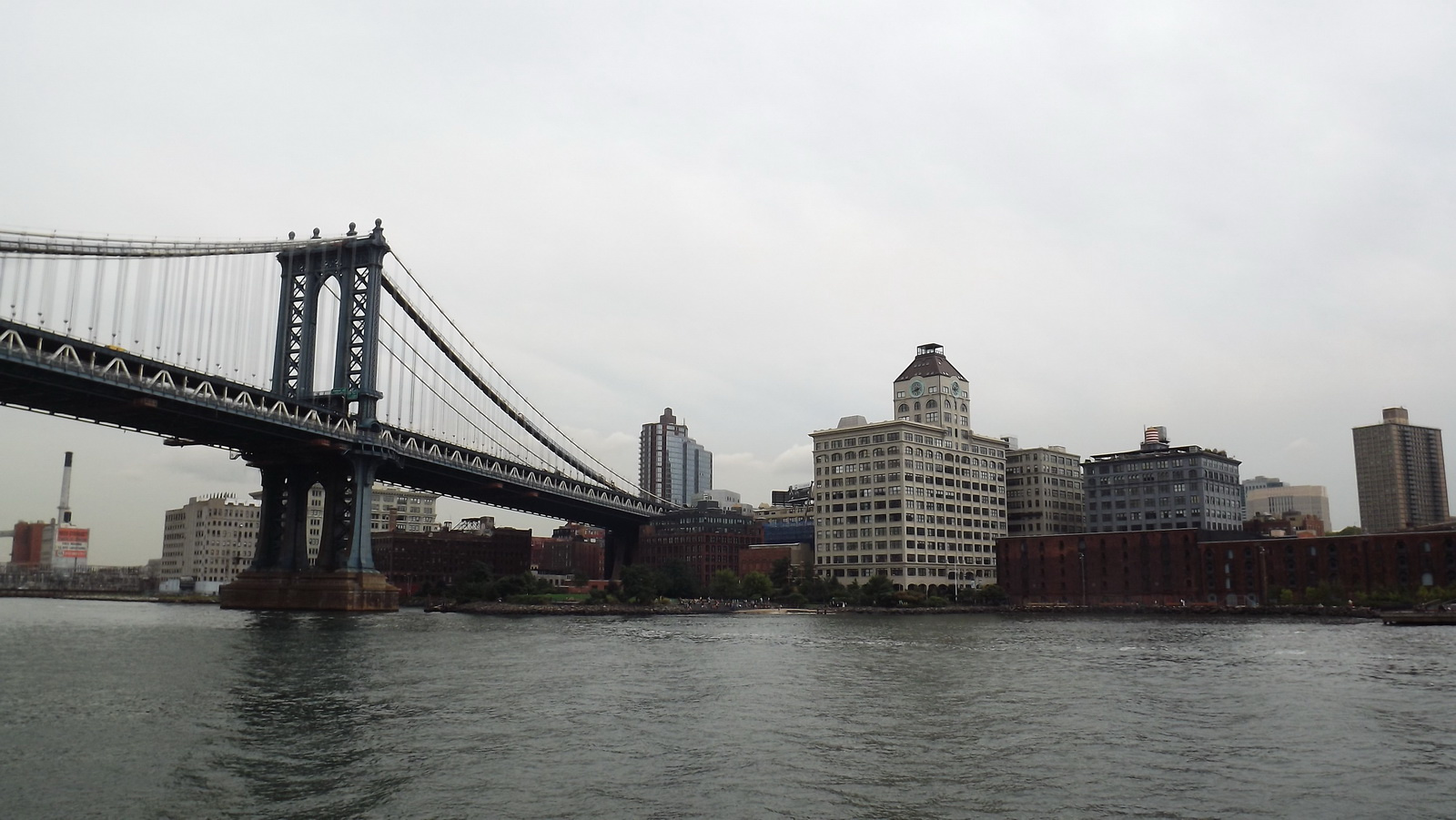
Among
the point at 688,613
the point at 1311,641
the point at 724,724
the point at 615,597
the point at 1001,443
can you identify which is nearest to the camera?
the point at 724,724

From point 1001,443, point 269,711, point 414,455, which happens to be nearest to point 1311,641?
point 269,711

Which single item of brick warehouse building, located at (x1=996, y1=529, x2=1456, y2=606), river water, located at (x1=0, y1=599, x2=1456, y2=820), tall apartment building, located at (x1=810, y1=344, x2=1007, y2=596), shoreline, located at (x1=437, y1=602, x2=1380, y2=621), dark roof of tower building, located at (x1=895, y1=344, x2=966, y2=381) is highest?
dark roof of tower building, located at (x1=895, y1=344, x2=966, y2=381)

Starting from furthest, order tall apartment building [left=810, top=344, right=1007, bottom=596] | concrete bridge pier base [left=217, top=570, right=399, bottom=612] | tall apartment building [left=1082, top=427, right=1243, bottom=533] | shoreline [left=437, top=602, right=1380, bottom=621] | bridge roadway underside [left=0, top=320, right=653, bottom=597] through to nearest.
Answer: tall apartment building [left=1082, top=427, right=1243, bottom=533], tall apartment building [left=810, top=344, right=1007, bottom=596], shoreline [left=437, top=602, right=1380, bottom=621], concrete bridge pier base [left=217, top=570, right=399, bottom=612], bridge roadway underside [left=0, top=320, right=653, bottom=597]

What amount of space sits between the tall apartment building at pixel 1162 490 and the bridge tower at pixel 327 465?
384ft

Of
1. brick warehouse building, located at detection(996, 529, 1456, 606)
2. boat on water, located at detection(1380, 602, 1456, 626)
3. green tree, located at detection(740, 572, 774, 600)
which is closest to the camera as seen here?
boat on water, located at detection(1380, 602, 1456, 626)

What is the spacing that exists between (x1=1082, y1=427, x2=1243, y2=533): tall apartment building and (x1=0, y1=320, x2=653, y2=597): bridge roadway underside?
102m

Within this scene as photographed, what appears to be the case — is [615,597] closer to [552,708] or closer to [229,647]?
[229,647]

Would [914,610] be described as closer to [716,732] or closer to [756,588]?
[756,588]

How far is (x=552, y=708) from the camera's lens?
37.1 m

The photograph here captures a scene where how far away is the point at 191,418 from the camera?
8512 centimetres

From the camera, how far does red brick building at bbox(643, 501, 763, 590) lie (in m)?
187

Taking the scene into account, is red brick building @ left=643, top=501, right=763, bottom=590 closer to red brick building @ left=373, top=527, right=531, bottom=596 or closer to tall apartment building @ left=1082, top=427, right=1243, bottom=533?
red brick building @ left=373, top=527, right=531, bottom=596

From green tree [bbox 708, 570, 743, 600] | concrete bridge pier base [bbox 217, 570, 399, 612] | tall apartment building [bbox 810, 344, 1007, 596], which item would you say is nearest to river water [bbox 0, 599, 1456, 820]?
concrete bridge pier base [bbox 217, 570, 399, 612]

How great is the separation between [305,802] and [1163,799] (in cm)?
1833
